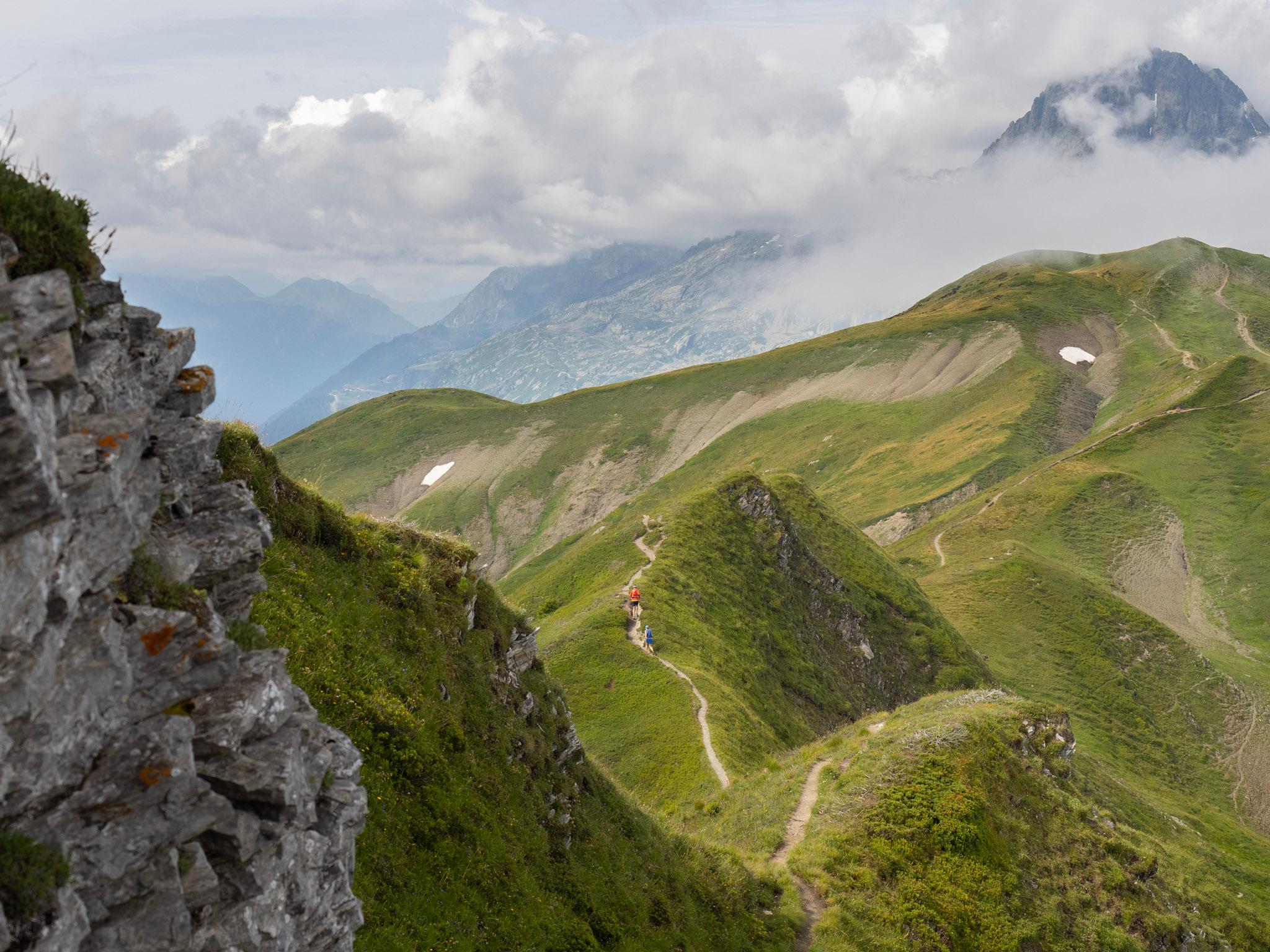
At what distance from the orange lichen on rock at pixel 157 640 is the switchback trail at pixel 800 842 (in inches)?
875

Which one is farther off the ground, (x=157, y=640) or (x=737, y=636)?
(x=157, y=640)

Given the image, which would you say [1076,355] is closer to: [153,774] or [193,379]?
[193,379]

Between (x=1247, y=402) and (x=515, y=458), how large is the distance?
148057mm

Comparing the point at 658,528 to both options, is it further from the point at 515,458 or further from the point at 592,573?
the point at 515,458

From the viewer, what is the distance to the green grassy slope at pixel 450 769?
14.8 metres

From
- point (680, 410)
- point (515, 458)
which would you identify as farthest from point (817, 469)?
point (515, 458)

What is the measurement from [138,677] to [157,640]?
47cm

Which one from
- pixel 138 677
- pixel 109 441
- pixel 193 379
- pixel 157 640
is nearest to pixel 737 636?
pixel 193 379

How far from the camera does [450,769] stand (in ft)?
54.6

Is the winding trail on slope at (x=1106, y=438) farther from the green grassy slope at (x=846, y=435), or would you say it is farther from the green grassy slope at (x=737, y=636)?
the green grassy slope at (x=737, y=636)

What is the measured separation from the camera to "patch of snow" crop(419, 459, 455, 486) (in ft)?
588

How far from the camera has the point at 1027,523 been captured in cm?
10538

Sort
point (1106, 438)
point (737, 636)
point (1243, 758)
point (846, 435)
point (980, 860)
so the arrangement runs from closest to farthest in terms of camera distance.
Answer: point (980, 860) → point (737, 636) → point (1243, 758) → point (1106, 438) → point (846, 435)

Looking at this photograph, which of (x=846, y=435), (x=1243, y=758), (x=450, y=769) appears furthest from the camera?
(x=846, y=435)
